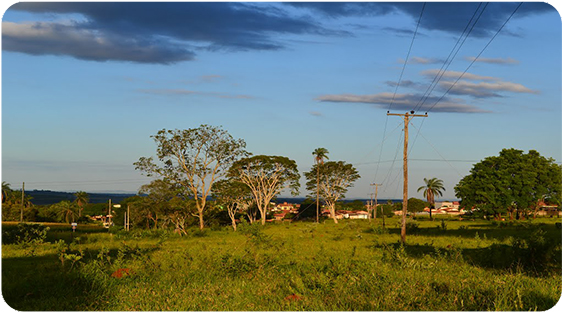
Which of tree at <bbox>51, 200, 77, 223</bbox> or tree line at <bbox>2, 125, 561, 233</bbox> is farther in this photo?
tree at <bbox>51, 200, 77, 223</bbox>

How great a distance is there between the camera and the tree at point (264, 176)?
70.5 m

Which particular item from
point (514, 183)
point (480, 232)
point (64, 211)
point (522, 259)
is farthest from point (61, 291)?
point (64, 211)

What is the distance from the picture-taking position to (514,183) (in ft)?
241

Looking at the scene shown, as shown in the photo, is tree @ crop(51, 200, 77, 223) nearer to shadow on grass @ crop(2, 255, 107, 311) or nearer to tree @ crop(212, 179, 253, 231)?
tree @ crop(212, 179, 253, 231)

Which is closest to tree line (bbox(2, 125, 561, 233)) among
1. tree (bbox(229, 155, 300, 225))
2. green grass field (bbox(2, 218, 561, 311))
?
tree (bbox(229, 155, 300, 225))

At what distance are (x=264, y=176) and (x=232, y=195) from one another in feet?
23.6

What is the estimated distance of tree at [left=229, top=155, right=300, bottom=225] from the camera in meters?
70.5

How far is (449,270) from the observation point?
14602mm

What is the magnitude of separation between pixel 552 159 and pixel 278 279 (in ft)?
247

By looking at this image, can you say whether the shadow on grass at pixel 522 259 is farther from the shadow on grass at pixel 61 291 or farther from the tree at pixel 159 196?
the tree at pixel 159 196

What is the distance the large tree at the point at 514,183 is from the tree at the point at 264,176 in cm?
2784

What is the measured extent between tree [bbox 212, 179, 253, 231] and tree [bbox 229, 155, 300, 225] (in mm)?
1298

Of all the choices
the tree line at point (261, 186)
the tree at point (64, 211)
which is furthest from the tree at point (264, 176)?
the tree at point (64, 211)

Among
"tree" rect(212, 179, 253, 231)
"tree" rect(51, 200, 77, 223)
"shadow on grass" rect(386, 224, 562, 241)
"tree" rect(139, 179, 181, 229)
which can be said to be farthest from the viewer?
"tree" rect(51, 200, 77, 223)
